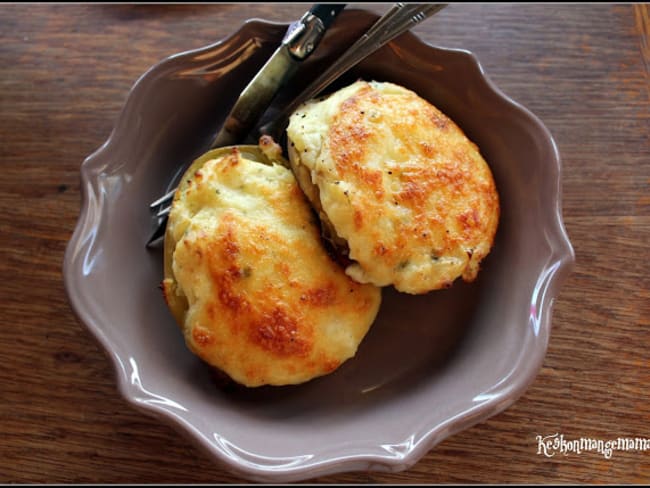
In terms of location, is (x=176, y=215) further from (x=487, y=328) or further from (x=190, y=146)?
(x=487, y=328)

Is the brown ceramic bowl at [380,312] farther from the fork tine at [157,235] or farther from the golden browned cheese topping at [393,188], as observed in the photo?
the golden browned cheese topping at [393,188]

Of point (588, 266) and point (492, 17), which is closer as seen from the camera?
point (588, 266)

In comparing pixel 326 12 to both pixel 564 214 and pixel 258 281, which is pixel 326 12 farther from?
pixel 564 214

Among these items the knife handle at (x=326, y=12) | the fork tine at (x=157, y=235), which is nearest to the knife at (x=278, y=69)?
the knife handle at (x=326, y=12)

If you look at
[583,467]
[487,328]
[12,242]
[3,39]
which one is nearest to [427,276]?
[487,328]

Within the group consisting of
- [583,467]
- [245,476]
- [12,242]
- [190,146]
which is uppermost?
[190,146]
